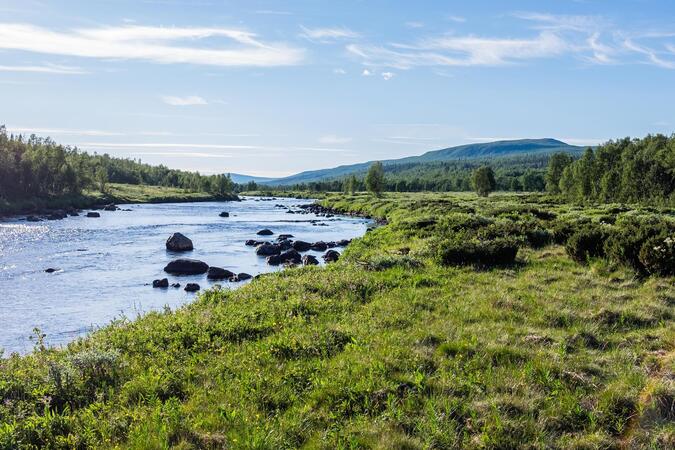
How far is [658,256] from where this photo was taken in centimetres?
1741

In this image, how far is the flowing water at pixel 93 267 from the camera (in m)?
22.3

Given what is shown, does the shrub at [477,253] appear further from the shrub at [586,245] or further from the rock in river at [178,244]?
the rock in river at [178,244]

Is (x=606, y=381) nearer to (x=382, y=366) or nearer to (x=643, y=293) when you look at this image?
(x=382, y=366)

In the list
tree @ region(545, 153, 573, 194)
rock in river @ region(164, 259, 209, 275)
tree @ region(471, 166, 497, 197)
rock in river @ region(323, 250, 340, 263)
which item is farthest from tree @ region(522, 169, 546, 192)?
rock in river @ region(164, 259, 209, 275)

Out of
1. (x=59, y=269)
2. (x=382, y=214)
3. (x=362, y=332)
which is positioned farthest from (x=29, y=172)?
(x=362, y=332)

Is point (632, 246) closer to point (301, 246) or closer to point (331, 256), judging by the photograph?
point (331, 256)

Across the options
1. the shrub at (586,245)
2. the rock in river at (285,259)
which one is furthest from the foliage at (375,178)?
the shrub at (586,245)

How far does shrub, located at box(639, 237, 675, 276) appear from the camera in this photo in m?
17.3

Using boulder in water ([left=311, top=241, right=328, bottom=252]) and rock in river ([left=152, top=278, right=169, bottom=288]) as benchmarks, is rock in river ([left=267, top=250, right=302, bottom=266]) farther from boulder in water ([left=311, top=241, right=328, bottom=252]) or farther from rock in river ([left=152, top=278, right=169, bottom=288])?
rock in river ([left=152, top=278, right=169, bottom=288])

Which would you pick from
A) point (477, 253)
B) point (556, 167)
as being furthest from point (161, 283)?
point (556, 167)

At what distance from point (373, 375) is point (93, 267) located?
31976 millimetres

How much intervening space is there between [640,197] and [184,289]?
82073mm

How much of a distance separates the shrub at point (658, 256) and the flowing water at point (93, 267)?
57.1 feet

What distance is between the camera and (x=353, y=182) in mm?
171750
